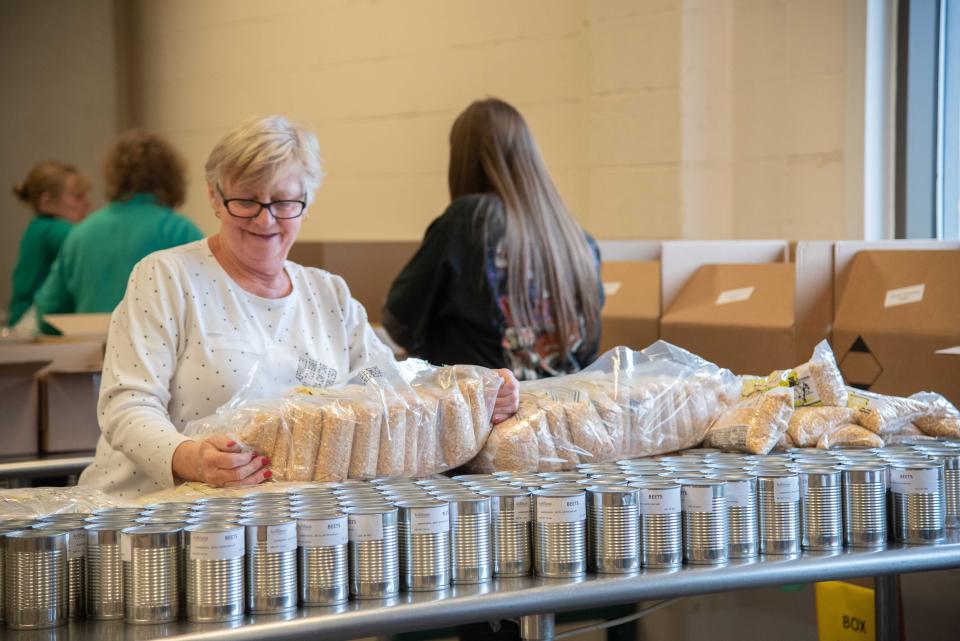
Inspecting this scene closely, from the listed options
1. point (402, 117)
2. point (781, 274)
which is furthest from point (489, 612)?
point (402, 117)

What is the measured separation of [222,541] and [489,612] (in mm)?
320

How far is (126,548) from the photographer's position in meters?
1.30

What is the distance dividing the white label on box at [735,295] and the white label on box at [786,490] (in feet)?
6.25

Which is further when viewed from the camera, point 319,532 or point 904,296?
point 904,296

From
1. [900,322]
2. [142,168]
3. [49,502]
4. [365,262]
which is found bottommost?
[49,502]

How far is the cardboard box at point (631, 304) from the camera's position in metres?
3.68

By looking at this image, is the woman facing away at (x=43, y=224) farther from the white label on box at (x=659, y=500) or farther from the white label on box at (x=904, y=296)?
the white label on box at (x=659, y=500)

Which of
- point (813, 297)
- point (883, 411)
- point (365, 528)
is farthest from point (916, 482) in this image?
point (813, 297)

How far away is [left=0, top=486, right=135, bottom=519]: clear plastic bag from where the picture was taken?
161 cm

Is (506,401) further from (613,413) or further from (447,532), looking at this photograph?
(447,532)

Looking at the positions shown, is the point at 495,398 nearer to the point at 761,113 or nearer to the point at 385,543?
the point at 385,543

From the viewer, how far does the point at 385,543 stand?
1.37 metres

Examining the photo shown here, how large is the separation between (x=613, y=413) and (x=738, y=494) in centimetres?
37

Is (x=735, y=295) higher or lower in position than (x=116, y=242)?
lower
